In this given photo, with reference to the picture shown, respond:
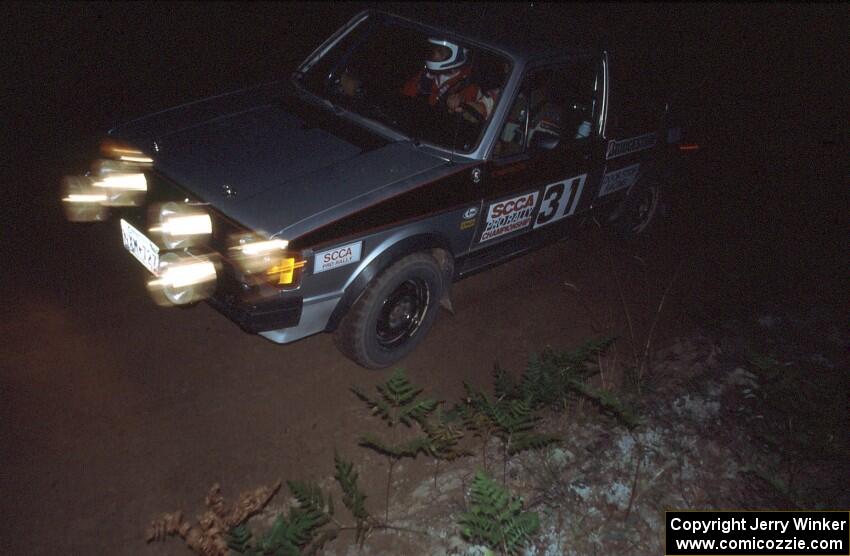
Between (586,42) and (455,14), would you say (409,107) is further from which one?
(586,42)

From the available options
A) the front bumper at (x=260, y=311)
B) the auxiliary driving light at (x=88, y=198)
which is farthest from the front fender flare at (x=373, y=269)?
the auxiliary driving light at (x=88, y=198)

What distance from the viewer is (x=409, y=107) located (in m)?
3.93

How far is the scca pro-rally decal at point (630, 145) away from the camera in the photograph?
458 cm

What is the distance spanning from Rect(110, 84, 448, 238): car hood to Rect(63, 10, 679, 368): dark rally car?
0.04ft

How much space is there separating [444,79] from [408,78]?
0.26m

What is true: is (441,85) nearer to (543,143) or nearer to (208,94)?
(543,143)

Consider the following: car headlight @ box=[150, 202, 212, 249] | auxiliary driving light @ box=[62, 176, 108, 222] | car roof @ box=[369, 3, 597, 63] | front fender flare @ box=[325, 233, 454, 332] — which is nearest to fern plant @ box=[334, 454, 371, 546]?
front fender flare @ box=[325, 233, 454, 332]

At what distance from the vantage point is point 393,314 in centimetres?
379

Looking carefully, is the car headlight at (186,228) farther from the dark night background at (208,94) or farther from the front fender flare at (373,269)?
the dark night background at (208,94)

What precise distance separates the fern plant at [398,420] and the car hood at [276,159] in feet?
3.01

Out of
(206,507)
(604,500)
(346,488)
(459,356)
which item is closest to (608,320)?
(459,356)

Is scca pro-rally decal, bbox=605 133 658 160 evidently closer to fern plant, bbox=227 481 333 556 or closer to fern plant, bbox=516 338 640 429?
fern plant, bbox=516 338 640 429

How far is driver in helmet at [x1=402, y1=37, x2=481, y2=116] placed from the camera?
4.14 metres

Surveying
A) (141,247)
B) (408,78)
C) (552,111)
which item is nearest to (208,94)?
(408,78)
